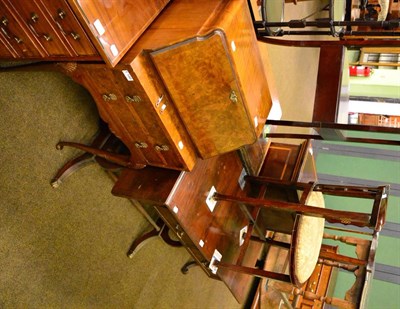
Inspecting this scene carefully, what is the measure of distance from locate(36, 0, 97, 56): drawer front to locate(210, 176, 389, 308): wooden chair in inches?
43.6

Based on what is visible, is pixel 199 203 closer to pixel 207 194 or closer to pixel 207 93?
pixel 207 194

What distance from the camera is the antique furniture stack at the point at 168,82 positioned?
137 centimetres

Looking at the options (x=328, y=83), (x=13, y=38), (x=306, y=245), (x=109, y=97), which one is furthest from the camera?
(x=306, y=245)

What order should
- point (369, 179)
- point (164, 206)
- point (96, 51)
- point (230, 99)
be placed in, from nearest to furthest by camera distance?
point (96, 51)
point (230, 99)
point (164, 206)
point (369, 179)

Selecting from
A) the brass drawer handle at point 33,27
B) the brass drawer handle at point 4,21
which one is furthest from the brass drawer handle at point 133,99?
the brass drawer handle at point 4,21

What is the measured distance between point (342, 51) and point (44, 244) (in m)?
1.76

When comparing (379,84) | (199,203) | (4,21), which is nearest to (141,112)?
(4,21)

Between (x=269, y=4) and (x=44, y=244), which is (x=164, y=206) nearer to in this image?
(x=44, y=244)

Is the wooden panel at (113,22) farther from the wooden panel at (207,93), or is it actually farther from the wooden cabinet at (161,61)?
the wooden panel at (207,93)

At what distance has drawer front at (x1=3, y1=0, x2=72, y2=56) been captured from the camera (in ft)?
4.40

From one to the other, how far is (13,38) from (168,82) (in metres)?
0.59

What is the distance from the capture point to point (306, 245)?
7.30 ft

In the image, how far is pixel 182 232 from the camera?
2.09 meters

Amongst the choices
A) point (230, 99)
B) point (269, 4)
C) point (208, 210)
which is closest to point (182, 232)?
point (208, 210)
